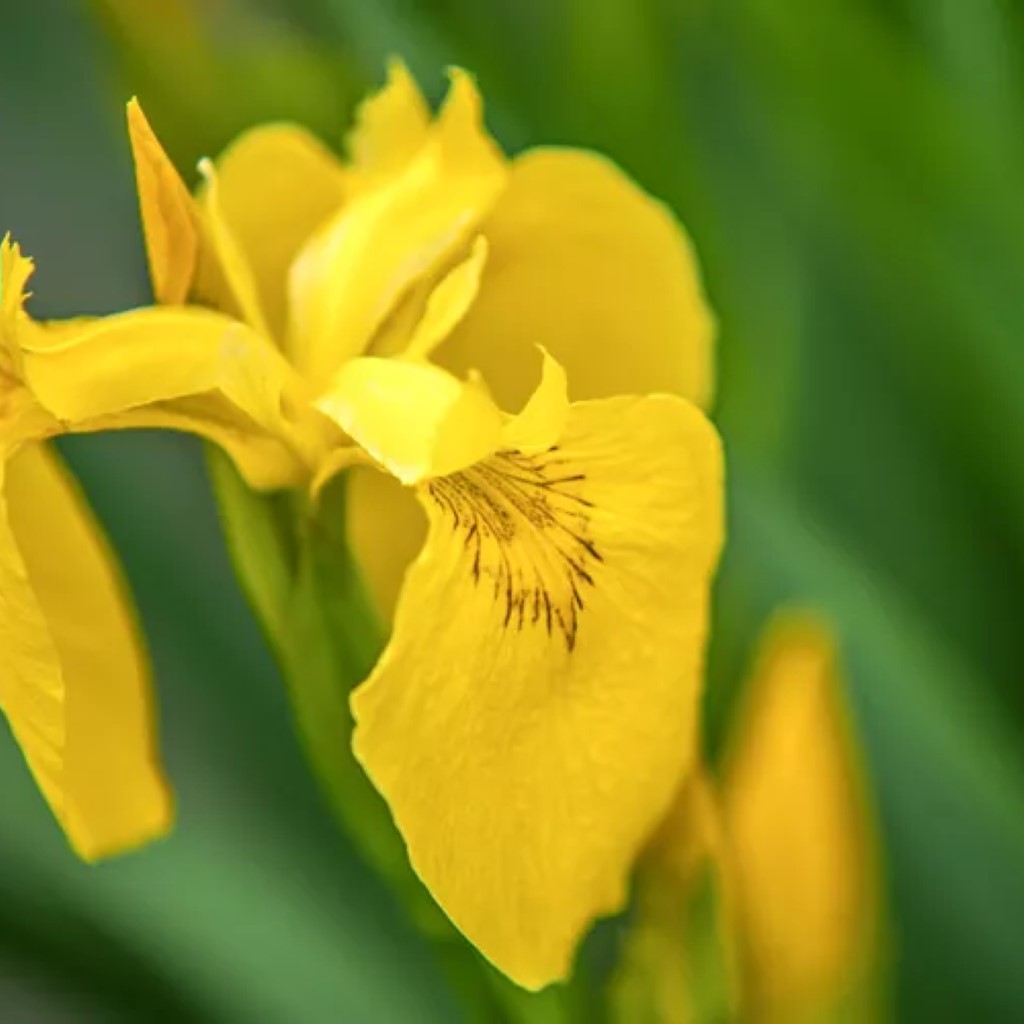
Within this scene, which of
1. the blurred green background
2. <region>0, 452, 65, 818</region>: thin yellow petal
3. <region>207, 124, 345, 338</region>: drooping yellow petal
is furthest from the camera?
the blurred green background

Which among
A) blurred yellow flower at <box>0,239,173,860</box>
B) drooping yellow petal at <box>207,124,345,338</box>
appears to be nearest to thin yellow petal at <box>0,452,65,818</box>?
blurred yellow flower at <box>0,239,173,860</box>

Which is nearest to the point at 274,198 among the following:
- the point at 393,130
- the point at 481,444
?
the point at 393,130

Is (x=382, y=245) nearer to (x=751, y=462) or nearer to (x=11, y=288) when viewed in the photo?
(x=11, y=288)

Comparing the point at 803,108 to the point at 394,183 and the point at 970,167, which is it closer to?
the point at 970,167

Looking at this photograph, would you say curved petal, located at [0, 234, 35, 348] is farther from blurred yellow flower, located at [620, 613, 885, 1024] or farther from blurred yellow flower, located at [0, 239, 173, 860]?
blurred yellow flower, located at [620, 613, 885, 1024]

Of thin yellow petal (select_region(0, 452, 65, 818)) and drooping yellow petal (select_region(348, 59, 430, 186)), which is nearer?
thin yellow petal (select_region(0, 452, 65, 818))

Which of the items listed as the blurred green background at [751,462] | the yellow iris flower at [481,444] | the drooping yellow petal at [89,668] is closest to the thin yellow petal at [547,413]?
the yellow iris flower at [481,444]
